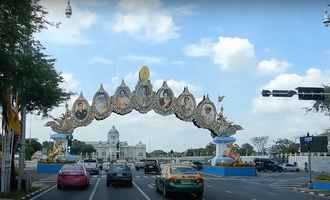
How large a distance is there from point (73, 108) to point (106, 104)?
13.3 feet

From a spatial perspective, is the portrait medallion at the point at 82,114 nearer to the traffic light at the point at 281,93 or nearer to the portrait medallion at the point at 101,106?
the portrait medallion at the point at 101,106

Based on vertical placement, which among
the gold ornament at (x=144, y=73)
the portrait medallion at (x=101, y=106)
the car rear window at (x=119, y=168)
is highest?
the gold ornament at (x=144, y=73)

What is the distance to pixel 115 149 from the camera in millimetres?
173125

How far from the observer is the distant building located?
6820 inches

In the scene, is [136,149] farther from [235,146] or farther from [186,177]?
[186,177]

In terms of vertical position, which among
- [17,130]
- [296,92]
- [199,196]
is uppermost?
[296,92]

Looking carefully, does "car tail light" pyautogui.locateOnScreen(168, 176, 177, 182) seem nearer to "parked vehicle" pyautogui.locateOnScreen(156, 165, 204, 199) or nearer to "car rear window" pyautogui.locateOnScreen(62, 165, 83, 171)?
"parked vehicle" pyautogui.locateOnScreen(156, 165, 204, 199)

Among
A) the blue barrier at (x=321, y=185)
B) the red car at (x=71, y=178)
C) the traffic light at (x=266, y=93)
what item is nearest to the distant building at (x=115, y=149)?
the blue barrier at (x=321, y=185)

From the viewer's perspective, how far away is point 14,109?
28234 millimetres

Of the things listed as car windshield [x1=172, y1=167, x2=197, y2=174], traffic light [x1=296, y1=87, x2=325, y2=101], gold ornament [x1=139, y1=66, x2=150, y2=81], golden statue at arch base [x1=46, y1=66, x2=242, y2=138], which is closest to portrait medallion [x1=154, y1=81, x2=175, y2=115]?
golden statue at arch base [x1=46, y1=66, x2=242, y2=138]

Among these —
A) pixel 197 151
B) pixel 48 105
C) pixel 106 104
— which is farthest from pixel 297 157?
pixel 197 151

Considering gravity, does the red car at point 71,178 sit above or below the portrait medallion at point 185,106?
below

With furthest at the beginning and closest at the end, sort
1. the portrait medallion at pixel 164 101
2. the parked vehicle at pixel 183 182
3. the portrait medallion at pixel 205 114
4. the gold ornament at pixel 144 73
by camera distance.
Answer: the portrait medallion at pixel 205 114 → the gold ornament at pixel 144 73 → the portrait medallion at pixel 164 101 → the parked vehicle at pixel 183 182

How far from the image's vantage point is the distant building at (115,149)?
568ft
